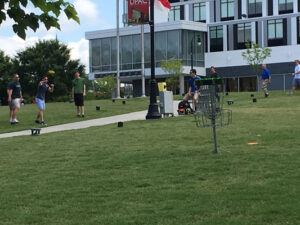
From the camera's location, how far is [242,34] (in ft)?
203

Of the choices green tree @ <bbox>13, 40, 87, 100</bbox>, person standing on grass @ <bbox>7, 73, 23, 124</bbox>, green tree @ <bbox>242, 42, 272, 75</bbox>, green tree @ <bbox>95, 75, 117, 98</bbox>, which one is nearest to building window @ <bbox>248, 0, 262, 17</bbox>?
green tree @ <bbox>242, 42, 272, 75</bbox>

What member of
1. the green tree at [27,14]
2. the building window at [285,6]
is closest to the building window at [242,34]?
the building window at [285,6]

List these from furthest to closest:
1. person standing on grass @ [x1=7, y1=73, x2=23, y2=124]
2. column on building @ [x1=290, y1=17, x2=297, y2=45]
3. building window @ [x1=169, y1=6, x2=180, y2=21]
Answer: building window @ [x1=169, y1=6, x2=180, y2=21] < column on building @ [x1=290, y1=17, x2=297, y2=45] < person standing on grass @ [x1=7, y1=73, x2=23, y2=124]

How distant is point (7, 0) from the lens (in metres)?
4.95

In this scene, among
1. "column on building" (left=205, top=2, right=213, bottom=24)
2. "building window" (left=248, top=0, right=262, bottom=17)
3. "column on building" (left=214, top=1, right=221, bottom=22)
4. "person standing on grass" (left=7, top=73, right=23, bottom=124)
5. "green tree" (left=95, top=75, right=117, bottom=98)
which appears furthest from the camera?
"column on building" (left=205, top=2, right=213, bottom=24)

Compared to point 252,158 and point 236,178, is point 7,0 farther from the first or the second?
point 252,158

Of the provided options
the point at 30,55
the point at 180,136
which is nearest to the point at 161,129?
the point at 180,136

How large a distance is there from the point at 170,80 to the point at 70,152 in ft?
126

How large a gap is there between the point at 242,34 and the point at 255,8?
3.53 m

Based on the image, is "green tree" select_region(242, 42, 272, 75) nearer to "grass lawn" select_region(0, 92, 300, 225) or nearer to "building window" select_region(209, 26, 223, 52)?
"building window" select_region(209, 26, 223, 52)

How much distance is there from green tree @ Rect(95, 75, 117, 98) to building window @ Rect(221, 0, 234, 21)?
18.1m

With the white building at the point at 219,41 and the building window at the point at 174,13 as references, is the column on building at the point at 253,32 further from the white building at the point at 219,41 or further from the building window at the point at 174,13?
the building window at the point at 174,13

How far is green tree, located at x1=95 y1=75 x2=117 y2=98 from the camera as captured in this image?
52281 millimetres

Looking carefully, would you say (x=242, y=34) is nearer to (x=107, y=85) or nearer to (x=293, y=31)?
(x=293, y=31)
